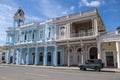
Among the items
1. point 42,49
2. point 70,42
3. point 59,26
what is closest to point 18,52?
point 42,49

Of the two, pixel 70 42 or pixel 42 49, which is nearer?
pixel 70 42

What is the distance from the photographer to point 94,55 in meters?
28.9

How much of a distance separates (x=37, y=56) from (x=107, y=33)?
19.3 meters

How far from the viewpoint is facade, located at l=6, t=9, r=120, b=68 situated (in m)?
26.2

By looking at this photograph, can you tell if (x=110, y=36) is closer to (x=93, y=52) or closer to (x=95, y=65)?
(x=95, y=65)

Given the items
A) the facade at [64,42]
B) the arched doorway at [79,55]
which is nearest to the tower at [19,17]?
the facade at [64,42]

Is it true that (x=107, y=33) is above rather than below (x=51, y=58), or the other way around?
above

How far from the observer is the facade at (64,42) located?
26188 millimetres

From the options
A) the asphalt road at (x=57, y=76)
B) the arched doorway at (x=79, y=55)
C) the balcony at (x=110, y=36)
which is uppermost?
the balcony at (x=110, y=36)

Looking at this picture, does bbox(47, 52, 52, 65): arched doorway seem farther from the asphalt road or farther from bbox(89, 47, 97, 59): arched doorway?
the asphalt road

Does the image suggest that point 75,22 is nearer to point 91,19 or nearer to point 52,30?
point 91,19

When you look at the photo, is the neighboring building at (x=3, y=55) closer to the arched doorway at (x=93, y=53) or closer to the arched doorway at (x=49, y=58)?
the arched doorway at (x=49, y=58)

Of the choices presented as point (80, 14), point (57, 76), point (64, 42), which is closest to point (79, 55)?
point (64, 42)

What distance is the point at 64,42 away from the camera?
98.0ft
